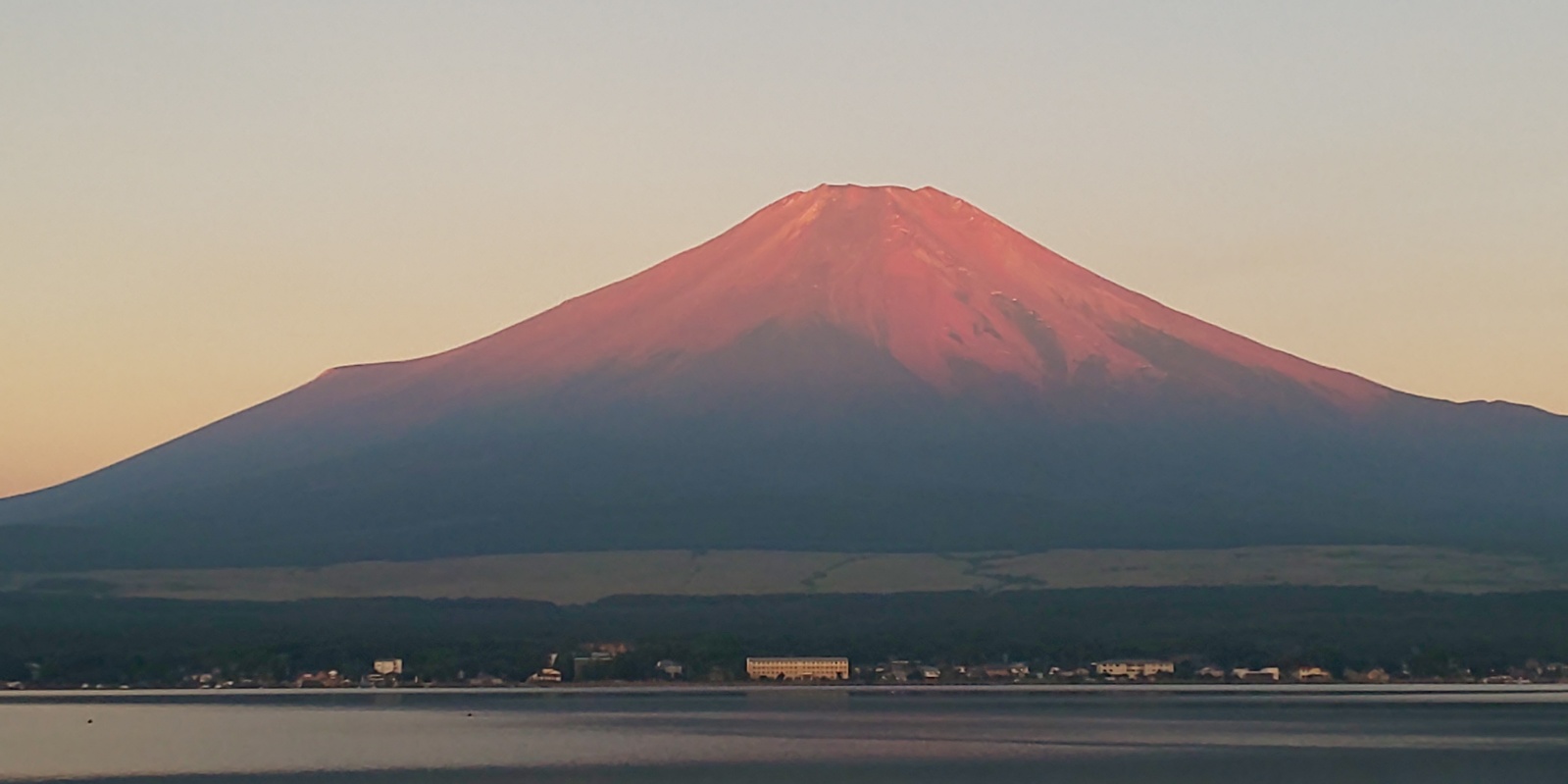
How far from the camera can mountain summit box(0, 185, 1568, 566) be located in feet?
381

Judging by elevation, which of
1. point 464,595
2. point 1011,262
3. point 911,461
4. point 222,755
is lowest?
point 222,755

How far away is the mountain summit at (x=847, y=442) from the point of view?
116125 mm

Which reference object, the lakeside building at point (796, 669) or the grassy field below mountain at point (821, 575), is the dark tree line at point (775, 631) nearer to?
the lakeside building at point (796, 669)

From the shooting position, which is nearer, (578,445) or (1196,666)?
(1196,666)

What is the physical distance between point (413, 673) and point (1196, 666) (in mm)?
28269

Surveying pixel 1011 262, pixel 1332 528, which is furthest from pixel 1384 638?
pixel 1011 262

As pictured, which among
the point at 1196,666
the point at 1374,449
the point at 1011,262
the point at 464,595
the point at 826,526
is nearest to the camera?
the point at 1196,666

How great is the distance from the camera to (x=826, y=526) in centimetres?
11406

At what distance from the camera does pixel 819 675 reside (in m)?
85.9

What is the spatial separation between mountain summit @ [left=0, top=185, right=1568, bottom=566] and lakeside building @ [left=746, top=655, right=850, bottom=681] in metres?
24.0

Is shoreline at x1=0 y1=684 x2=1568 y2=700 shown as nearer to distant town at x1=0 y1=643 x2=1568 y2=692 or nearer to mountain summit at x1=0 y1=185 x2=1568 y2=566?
distant town at x1=0 y1=643 x2=1568 y2=692

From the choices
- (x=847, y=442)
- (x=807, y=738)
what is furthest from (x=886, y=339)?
(x=807, y=738)

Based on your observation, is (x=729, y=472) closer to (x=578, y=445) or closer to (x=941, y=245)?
(x=578, y=445)

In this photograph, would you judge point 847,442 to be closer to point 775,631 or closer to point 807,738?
point 775,631
